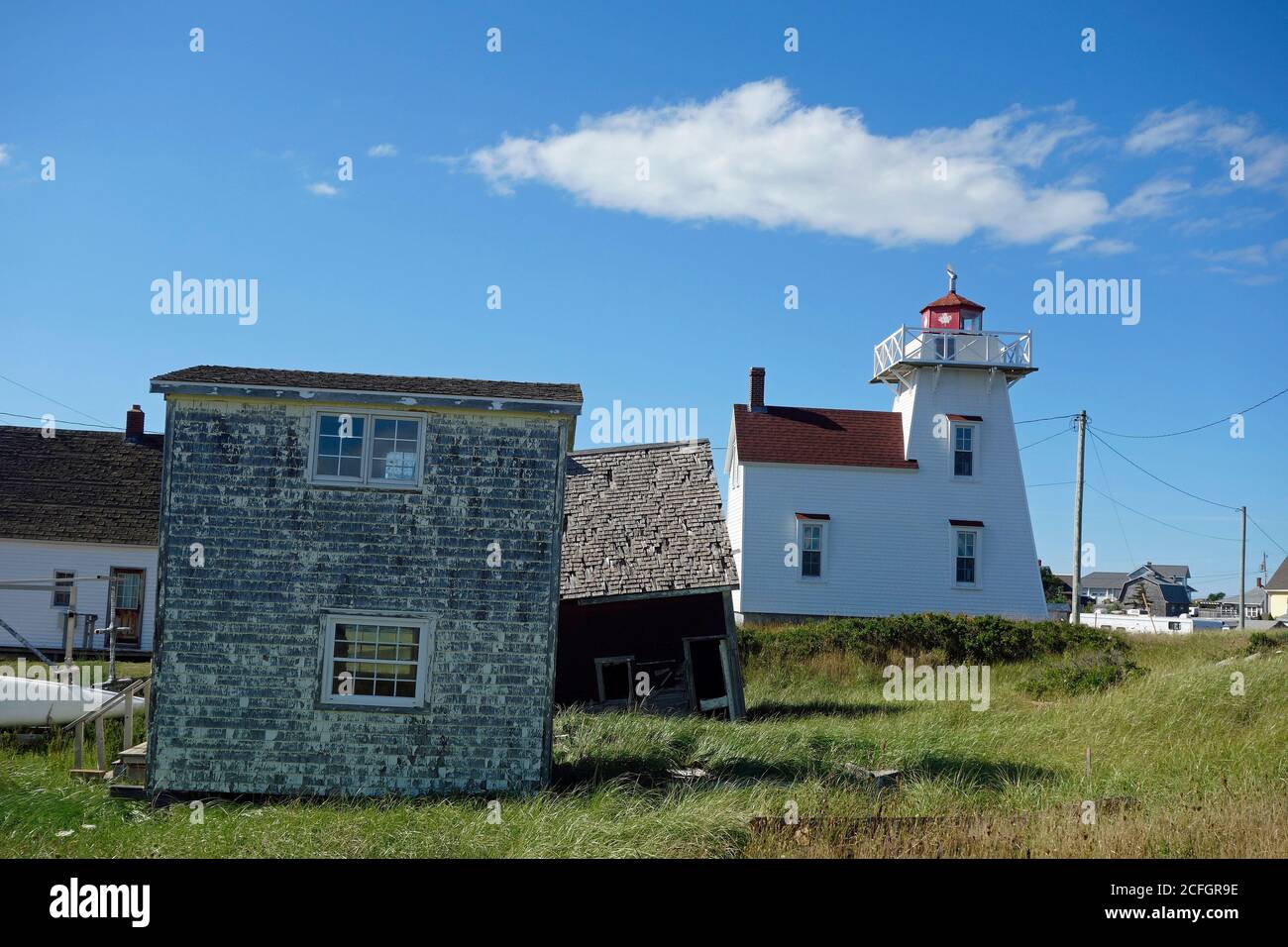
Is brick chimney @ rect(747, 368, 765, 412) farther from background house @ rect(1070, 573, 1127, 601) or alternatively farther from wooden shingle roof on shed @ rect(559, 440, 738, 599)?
background house @ rect(1070, 573, 1127, 601)

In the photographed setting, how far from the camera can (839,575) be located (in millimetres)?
32500

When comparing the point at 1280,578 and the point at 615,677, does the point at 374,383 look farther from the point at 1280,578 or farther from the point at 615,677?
the point at 1280,578

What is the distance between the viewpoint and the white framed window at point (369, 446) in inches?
561

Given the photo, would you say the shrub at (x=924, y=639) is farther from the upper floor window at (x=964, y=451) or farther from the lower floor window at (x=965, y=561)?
the upper floor window at (x=964, y=451)

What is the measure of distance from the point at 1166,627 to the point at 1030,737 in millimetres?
33882

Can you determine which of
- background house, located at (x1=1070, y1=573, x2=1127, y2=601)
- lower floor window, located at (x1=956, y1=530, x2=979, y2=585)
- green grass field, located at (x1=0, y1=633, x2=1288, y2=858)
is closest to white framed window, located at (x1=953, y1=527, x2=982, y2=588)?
lower floor window, located at (x1=956, y1=530, x2=979, y2=585)

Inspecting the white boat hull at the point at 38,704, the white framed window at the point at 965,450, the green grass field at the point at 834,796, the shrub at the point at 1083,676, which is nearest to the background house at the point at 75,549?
the white boat hull at the point at 38,704

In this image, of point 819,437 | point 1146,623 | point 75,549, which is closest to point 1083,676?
point 819,437

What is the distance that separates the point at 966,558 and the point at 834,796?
22651 millimetres

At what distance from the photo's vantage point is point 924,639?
2627cm

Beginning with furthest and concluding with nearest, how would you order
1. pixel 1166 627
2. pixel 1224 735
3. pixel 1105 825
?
pixel 1166 627
pixel 1224 735
pixel 1105 825
